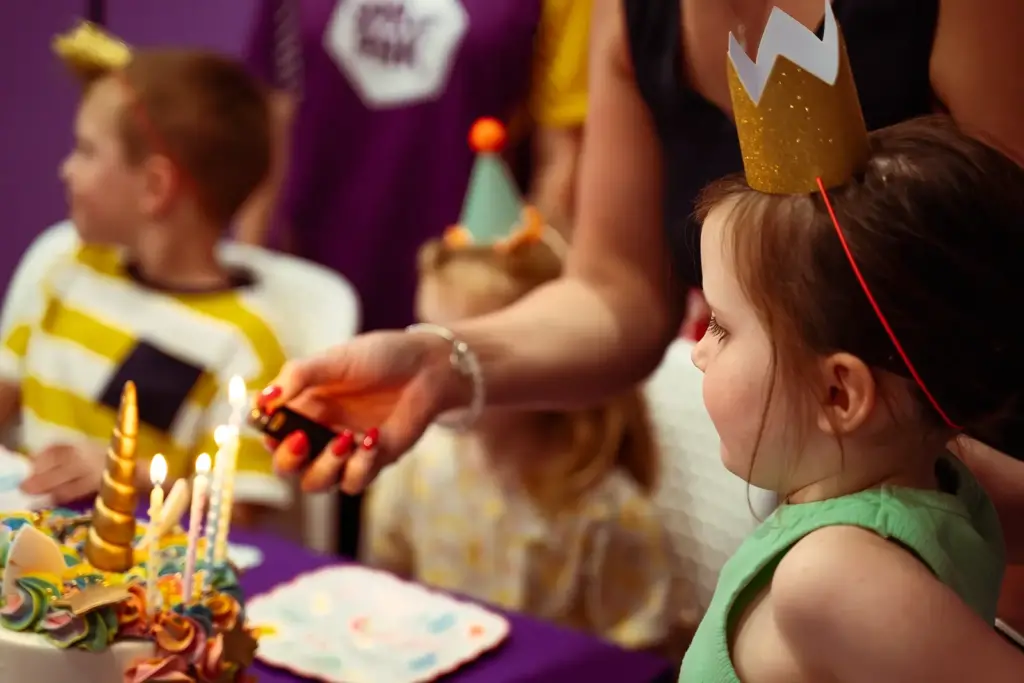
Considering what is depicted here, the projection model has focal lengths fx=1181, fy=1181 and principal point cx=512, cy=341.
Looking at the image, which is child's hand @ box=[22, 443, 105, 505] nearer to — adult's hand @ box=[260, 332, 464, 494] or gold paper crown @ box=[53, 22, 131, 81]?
adult's hand @ box=[260, 332, 464, 494]

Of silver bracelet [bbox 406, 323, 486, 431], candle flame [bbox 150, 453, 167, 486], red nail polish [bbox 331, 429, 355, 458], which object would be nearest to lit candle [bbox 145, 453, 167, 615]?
candle flame [bbox 150, 453, 167, 486]

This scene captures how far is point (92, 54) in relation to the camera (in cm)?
170

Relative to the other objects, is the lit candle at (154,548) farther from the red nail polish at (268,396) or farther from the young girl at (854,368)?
the young girl at (854,368)

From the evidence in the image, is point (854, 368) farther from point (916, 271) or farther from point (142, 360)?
point (142, 360)

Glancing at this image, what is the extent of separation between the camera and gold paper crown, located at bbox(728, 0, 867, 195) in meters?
0.59

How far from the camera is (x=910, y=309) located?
58 cm

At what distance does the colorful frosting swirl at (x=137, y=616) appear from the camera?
73 centimetres

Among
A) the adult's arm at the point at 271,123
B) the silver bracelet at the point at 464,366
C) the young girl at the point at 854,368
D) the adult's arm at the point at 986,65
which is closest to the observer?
the young girl at the point at 854,368

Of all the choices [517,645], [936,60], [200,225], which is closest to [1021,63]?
[936,60]

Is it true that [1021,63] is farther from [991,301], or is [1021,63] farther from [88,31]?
[88,31]

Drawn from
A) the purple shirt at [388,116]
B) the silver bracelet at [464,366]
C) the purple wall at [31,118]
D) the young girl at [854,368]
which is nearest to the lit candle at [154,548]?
the silver bracelet at [464,366]

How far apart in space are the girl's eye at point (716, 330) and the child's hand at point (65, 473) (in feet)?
1.93

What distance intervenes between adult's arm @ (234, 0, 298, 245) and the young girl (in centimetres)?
134

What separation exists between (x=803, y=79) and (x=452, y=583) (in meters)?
1.21
